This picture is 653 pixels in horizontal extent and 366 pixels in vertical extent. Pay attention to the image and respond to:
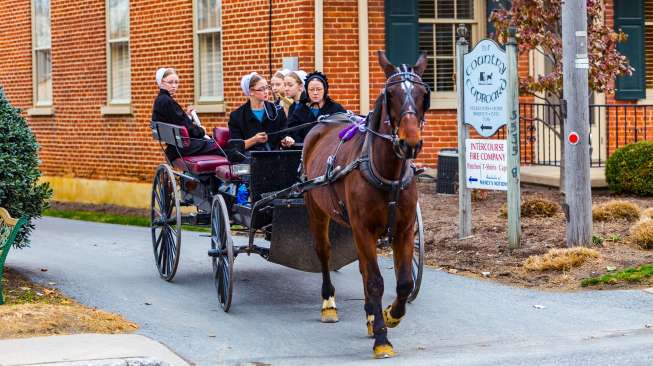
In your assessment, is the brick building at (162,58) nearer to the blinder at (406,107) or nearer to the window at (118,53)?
the window at (118,53)

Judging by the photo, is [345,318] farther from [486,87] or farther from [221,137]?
[486,87]

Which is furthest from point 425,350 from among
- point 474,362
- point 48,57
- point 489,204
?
point 48,57

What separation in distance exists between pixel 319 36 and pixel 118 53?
5885 mm

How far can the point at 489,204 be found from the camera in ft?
54.4

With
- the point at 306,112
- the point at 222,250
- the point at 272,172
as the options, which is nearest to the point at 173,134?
the point at 306,112

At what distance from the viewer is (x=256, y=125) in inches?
467

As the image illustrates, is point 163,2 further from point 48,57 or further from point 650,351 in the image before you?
point 650,351

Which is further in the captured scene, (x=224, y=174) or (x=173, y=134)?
(x=173, y=134)

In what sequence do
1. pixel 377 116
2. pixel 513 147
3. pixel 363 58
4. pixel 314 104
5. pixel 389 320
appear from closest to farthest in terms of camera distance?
pixel 377 116
pixel 389 320
pixel 314 104
pixel 513 147
pixel 363 58

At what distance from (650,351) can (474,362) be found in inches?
51.1

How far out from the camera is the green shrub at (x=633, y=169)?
1647 centimetres

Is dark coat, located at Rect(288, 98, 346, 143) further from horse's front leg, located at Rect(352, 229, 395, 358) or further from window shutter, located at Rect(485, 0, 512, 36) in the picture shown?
window shutter, located at Rect(485, 0, 512, 36)

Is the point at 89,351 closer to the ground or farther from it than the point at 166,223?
closer to the ground

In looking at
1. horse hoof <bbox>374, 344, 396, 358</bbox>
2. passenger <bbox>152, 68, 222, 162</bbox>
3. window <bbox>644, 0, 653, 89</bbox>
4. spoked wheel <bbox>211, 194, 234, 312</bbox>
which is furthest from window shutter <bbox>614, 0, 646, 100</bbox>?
horse hoof <bbox>374, 344, 396, 358</bbox>
